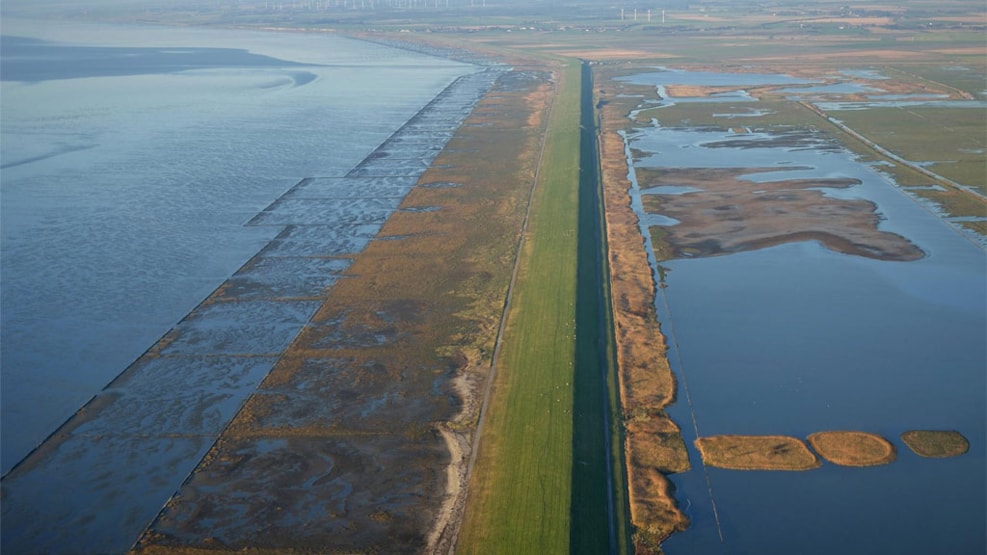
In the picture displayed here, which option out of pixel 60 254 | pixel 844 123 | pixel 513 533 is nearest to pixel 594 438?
pixel 513 533

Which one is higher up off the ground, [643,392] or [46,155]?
[46,155]

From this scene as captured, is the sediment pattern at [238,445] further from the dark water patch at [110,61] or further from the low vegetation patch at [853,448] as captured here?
the dark water patch at [110,61]

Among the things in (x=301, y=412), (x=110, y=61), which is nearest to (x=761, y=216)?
(x=301, y=412)

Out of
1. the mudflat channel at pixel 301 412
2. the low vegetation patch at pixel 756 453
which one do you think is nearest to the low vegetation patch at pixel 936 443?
the low vegetation patch at pixel 756 453

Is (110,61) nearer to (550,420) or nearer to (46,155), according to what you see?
(46,155)

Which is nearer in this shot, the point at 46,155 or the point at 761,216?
the point at 761,216

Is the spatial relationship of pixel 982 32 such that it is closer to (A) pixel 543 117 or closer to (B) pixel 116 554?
(A) pixel 543 117
